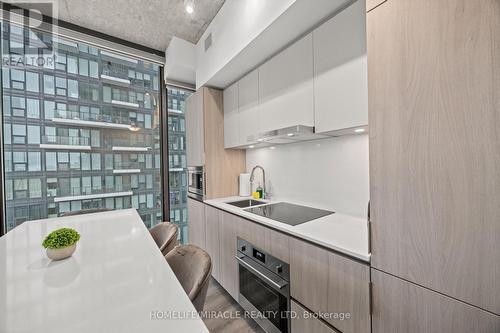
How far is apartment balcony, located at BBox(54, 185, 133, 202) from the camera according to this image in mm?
2341

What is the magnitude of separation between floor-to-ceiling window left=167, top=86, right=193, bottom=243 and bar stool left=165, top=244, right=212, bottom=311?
2067 mm

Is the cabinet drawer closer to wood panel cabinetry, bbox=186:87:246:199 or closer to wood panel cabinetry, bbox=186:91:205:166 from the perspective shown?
wood panel cabinetry, bbox=186:87:246:199

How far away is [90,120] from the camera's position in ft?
7.91

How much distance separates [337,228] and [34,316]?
1423 millimetres

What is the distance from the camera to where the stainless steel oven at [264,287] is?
1355mm

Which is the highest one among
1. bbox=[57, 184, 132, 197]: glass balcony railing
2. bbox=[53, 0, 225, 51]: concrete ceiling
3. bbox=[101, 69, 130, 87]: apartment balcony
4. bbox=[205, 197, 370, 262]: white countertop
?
bbox=[53, 0, 225, 51]: concrete ceiling

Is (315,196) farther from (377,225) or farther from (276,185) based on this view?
(377,225)

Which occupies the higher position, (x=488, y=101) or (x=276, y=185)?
(x=488, y=101)

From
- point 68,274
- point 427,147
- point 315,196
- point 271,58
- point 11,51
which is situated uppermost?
point 11,51

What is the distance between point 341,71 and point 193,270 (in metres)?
1.46

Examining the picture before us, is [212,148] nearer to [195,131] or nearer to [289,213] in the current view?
[195,131]

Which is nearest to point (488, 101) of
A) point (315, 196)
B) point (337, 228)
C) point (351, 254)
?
point (351, 254)

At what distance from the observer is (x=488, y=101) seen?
64 cm

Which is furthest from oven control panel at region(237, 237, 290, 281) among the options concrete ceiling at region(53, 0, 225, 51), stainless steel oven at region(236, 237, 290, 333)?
concrete ceiling at region(53, 0, 225, 51)
